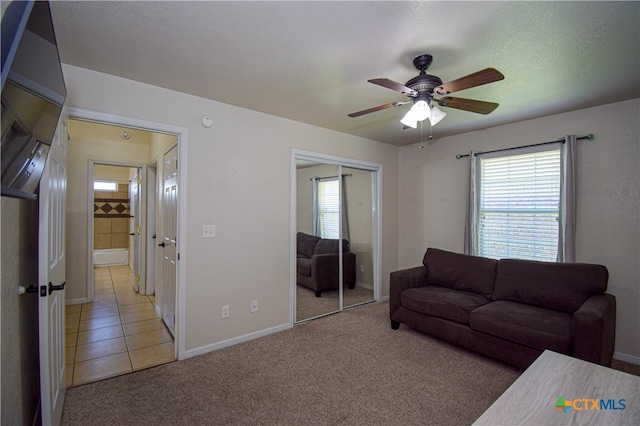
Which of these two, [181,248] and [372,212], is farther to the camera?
[372,212]

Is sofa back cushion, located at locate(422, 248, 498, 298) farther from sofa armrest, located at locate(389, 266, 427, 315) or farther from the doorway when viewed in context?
the doorway

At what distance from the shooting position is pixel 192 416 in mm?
2020

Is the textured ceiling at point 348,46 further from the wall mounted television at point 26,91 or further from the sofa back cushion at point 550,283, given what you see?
the sofa back cushion at point 550,283

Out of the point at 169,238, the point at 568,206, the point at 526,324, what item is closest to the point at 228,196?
the point at 169,238

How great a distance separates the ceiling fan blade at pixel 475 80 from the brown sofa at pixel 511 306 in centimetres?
189

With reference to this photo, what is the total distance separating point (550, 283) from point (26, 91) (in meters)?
3.80

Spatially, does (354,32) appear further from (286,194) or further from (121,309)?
(121,309)

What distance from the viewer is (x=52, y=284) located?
1.82 metres

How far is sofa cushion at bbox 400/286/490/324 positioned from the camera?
9.68 ft

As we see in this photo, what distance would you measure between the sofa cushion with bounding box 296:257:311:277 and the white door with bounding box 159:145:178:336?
4.88ft

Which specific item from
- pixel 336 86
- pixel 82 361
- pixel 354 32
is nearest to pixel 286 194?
pixel 336 86

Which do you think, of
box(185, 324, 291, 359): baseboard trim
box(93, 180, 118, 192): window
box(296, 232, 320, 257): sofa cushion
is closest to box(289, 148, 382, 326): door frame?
box(185, 324, 291, 359): baseboard trim

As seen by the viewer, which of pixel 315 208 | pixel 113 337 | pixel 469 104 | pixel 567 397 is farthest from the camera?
pixel 315 208

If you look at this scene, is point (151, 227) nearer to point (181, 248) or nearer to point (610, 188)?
point (181, 248)
